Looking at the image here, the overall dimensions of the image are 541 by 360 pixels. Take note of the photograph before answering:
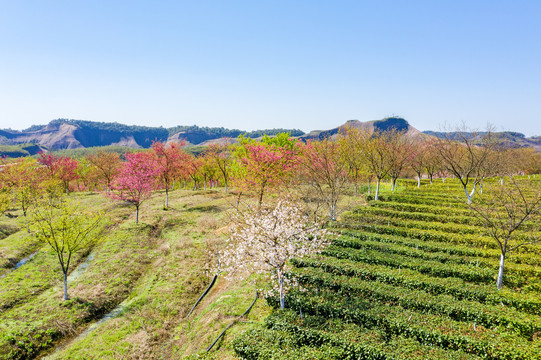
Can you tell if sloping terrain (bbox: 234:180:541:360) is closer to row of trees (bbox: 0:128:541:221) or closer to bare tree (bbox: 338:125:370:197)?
row of trees (bbox: 0:128:541:221)

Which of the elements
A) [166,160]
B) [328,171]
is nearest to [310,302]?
[328,171]

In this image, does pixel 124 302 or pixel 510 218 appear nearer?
pixel 510 218

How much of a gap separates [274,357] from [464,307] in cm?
1158

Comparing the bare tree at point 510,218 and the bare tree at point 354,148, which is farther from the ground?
the bare tree at point 354,148

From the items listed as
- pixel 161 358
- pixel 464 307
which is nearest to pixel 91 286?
pixel 161 358

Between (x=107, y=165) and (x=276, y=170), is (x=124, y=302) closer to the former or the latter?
(x=276, y=170)

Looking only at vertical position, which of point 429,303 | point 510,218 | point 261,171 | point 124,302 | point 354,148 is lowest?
point 124,302

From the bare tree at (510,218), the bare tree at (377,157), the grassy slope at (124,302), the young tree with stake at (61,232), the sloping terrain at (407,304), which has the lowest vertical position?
the grassy slope at (124,302)

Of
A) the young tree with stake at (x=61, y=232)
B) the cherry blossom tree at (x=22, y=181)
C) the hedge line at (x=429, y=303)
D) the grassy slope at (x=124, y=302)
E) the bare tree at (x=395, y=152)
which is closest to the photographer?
the hedge line at (x=429, y=303)

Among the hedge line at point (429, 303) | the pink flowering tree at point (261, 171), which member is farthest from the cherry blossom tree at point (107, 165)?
the hedge line at point (429, 303)

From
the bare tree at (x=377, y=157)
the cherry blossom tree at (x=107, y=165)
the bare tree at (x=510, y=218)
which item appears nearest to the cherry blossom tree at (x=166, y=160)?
the cherry blossom tree at (x=107, y=165)

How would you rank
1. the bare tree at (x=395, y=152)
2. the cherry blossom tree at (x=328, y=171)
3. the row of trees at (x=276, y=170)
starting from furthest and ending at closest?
1. the bare tree at (x=395, y=152)
2. the cherry blossom tree at (x=328, y=171)
3. the row of trees at (x=276, y=170)

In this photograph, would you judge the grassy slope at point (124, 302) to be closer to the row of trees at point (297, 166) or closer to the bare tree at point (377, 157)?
the row of trees at point (297, 166)

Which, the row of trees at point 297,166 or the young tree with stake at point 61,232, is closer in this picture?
the young tree with stake at point 61,232
